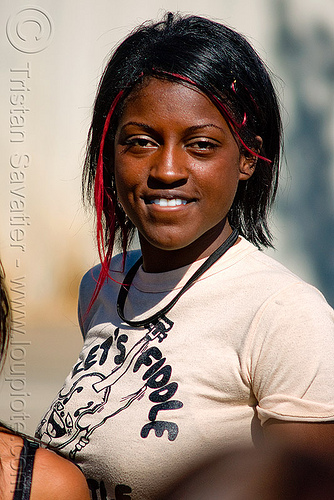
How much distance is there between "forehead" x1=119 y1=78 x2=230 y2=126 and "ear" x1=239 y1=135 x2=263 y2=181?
0.16 metres

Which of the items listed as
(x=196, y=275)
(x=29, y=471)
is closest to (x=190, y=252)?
(x=196, y=275)

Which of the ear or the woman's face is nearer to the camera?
the woman's face

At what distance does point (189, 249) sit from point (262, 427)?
518 mm

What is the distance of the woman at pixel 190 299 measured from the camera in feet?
4.58

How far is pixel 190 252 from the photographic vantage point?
5.70ft

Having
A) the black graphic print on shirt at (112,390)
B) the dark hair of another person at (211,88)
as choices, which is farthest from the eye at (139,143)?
the black graphic print on shirt at (112,390)

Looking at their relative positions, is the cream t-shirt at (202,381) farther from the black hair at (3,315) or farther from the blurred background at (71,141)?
the blurred background at (71,141)

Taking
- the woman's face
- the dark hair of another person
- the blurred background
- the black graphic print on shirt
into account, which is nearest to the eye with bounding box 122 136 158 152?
the woman's face

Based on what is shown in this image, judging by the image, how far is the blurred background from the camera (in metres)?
4.83

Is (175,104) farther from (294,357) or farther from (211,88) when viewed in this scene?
(294,357)

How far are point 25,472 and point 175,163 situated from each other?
31.0 inches

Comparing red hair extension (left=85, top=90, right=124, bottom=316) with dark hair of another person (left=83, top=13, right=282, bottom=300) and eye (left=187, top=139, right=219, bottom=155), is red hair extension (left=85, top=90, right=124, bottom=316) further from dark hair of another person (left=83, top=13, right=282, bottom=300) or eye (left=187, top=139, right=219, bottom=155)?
eye (left=187, top=139, right=219, bottom=155)

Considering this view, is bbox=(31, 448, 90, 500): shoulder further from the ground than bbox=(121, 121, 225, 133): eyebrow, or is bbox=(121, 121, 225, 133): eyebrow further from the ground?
bbox=(121, 121, 225, 133): eyebrow

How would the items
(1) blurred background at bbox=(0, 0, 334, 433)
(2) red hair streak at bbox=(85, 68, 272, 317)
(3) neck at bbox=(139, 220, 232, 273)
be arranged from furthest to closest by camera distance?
(1) blurred background at bbox=(0, 0, 334, 433), (3) neck at bbox=(139, 220, 232, 273), (2) red hair streak at bbox=(85, 68, 272, 317)
